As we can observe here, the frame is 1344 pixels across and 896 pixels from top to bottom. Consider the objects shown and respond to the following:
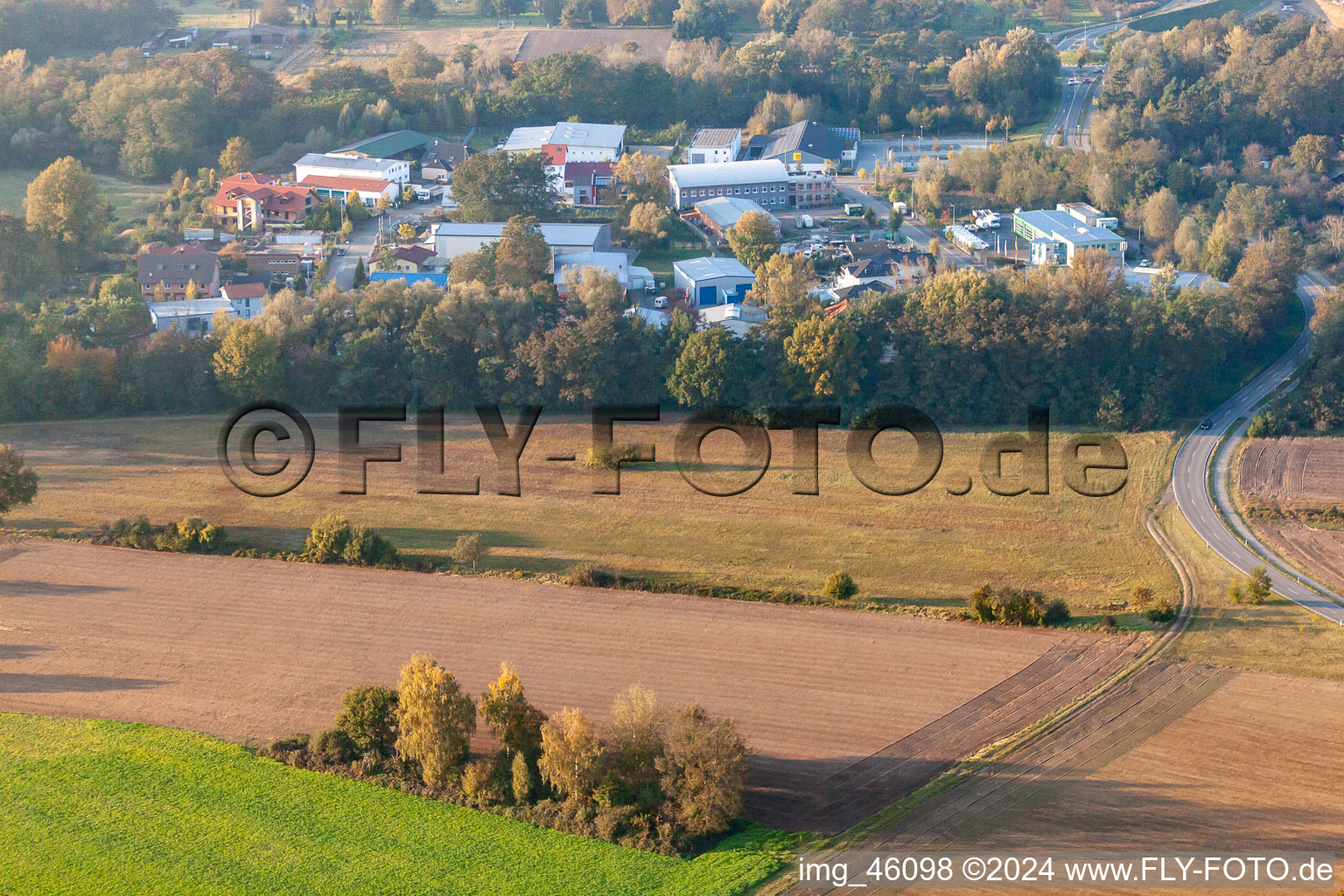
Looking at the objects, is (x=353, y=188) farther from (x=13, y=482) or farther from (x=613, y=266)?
(x=13, y=482)

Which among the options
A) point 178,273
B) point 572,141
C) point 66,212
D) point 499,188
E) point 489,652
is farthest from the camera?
point 572,141

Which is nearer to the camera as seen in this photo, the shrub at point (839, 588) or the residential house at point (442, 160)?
the shrub at point (839, 588)

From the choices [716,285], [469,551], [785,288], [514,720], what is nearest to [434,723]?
[514,720]

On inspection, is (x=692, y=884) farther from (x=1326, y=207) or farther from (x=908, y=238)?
(x=1326, y=207)

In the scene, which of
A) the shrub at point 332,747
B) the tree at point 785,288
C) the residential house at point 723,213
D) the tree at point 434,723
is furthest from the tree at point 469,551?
the residential house at point 723,213

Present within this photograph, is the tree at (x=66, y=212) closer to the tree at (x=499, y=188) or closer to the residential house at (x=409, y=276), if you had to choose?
the residential house at (x=409, y=276)

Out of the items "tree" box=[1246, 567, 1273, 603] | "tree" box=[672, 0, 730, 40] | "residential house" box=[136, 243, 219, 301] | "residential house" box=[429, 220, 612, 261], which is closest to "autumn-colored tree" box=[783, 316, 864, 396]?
"tree" box=[1246, 567, 1273, 603]

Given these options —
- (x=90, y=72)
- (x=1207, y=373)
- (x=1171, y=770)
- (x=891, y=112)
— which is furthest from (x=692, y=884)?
(x=90, y=72)
